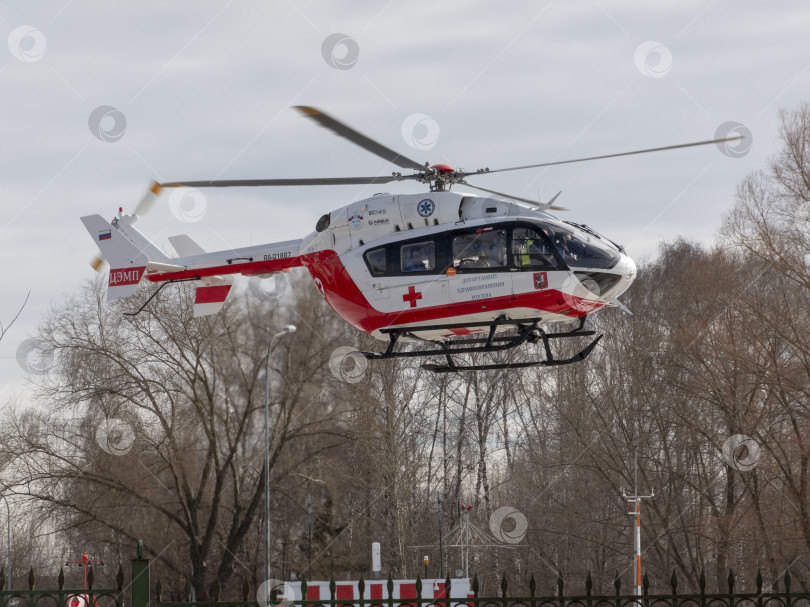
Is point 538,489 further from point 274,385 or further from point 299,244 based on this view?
point 299,244

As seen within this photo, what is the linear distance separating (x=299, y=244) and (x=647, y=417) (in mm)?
27084

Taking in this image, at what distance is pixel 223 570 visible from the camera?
38188 millimetres

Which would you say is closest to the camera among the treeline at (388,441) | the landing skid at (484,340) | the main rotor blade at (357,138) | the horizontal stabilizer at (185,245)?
the main rotor blade at (357,138)

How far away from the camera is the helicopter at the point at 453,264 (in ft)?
48.6

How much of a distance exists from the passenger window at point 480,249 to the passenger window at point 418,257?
40 centimetres

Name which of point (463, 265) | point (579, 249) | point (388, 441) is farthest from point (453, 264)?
point (388, 441)

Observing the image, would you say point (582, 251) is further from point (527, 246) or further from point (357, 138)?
point (357, 138)

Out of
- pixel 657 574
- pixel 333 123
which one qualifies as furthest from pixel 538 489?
pixel 333 123

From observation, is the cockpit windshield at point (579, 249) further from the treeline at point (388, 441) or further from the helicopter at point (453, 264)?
the treeline at point (388, 441)

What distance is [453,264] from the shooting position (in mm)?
15172

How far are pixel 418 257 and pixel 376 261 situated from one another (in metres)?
0.73

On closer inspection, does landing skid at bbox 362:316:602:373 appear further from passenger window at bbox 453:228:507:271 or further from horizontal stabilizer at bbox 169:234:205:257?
horizontal stabilizer at bbox 169:234:205:257

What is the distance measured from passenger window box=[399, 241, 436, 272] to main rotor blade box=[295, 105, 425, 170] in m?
1.22

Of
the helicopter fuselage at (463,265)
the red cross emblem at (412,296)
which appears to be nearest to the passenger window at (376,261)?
the helicopter fuselage at (463,265)
